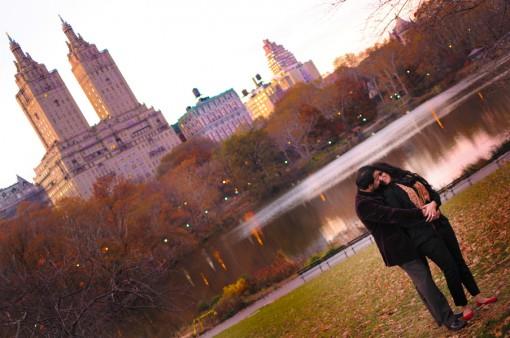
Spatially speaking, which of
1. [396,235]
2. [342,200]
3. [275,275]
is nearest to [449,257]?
[396,235]

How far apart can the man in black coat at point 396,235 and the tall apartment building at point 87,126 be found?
152824 millimetres

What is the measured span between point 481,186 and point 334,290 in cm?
509

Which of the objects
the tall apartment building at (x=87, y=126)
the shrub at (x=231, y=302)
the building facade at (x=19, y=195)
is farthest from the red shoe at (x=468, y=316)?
the building facade at (x=19, y=195)

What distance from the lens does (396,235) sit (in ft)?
21.9

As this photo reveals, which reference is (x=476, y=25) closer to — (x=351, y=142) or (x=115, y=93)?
(x=351, y=142)

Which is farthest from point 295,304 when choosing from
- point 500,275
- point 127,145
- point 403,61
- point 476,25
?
point 127,145

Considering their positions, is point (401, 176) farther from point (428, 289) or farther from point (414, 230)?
point (428, 289)

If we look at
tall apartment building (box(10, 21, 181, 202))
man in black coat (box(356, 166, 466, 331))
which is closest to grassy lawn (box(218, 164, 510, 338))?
man in black coat (box(356, 166, 466, 331))

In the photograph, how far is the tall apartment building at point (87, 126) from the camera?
16125 cm

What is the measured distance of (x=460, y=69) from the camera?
267 ft

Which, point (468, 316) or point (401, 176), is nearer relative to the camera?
point (468, 316)

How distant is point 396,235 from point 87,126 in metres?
174

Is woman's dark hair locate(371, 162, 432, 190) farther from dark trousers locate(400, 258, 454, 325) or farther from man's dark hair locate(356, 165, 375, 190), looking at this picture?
dark trousers locate(400, 258, 454, 325)

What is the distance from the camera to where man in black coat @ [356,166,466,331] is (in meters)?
6.56
